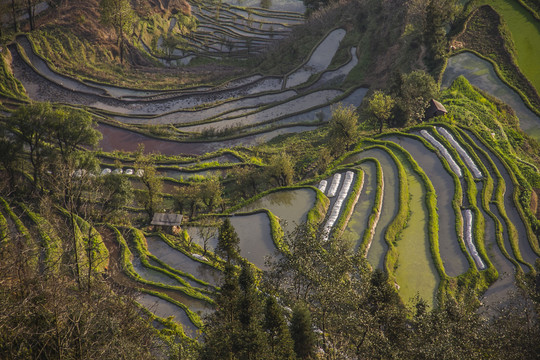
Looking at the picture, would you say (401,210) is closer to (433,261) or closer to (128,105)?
(433,261)

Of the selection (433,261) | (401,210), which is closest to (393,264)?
(433,261)

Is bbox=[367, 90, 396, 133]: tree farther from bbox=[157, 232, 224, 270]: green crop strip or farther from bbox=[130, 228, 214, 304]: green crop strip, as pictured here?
bbox=[130, 228, 214, 304]: green crop strip

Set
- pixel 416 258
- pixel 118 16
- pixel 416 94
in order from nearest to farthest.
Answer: pixel 416 258, pixel 416 94, pixel 118 16

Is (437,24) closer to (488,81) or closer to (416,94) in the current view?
(488,81)

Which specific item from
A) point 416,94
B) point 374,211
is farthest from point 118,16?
point 374,211

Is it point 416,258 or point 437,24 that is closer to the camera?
point 416,258

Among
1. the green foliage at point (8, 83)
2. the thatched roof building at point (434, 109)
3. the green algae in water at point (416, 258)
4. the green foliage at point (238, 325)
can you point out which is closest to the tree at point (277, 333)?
the green foliage at point (238, 325)

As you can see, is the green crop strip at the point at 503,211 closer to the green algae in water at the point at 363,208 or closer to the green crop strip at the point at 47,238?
the green algae in water at the point at 363,208

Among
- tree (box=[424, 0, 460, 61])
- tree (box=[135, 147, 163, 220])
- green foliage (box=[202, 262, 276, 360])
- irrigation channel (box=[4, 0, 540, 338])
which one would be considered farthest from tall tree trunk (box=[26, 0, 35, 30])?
green foliage (box=[202, 262, 276, 360])
